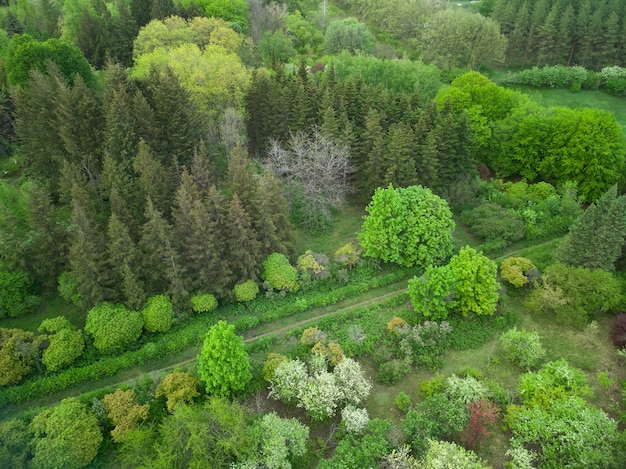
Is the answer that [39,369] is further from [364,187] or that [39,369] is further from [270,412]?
[364,187]

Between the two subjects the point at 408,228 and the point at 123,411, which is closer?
the point at 123,411

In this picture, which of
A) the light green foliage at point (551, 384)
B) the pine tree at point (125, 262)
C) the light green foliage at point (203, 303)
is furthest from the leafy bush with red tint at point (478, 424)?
the pine tree at point (125, 262)

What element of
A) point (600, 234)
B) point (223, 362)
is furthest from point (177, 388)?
point (600, 234)

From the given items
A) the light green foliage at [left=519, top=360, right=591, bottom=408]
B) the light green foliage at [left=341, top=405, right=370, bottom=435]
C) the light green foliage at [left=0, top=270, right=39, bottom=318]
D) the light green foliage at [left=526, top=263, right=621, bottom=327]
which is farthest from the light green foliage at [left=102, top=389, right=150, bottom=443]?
the light green foliage at [left=526, top=263, right=621, bottom=327]

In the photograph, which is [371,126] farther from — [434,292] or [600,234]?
[600,234]

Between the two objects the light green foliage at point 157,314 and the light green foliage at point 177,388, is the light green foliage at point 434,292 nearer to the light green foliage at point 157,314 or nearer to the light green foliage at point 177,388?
the light green foliage at point 177,388

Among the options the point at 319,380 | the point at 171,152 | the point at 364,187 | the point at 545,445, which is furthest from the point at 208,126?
the point at 545,445

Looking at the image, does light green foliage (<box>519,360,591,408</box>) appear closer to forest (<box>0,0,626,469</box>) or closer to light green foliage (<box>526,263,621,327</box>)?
forest (<box>0,0,626,469</box>)
